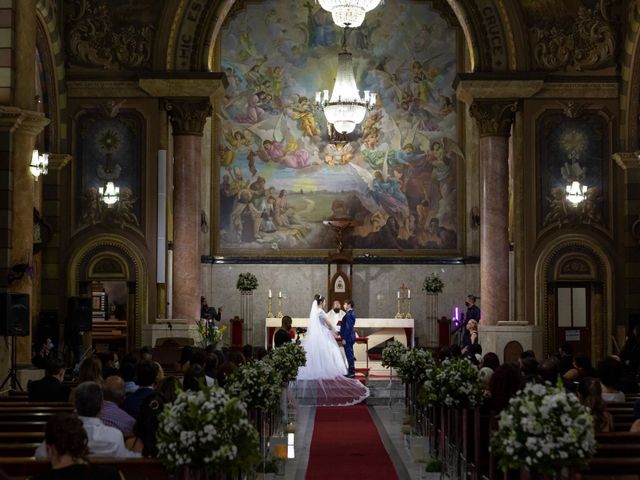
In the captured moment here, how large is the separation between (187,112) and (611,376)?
1567cm

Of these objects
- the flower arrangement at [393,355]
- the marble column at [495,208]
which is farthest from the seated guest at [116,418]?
the marble column at [495,208]

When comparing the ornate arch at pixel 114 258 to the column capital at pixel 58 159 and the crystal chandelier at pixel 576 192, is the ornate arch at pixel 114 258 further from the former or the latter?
the crystal chandelier at pixel 576 192

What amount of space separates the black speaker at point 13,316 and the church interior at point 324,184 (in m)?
0.03

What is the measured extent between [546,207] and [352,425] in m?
8.22

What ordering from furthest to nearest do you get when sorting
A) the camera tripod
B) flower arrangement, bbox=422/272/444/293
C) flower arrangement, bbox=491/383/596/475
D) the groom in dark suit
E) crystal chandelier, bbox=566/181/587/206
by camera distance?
flower arrangement, bbox=422/272/444/293 < the groom in dark suit < crystal chandelier, bbox=566/181/587/206 < the camera tripod < flower arrangement, bbox=491/383/596/475

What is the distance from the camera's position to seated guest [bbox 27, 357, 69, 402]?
12.6m

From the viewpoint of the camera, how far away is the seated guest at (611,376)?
1111 centimetres

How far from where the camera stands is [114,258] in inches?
984

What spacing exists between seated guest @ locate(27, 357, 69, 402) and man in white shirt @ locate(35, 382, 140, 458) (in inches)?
171

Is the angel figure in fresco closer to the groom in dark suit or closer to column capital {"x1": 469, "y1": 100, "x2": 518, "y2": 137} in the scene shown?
column capital {"x1": 469, "y1": 100, "x2": 518, "y2": 137}

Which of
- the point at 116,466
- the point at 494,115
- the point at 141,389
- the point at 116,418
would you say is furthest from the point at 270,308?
the point at 116,466

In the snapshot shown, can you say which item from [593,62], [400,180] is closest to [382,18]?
[400,180]

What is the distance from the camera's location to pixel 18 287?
60.3ft

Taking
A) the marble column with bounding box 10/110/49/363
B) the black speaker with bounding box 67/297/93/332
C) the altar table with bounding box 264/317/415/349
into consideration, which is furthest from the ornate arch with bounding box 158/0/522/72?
the altar table with bounding box 264/317/415/349
